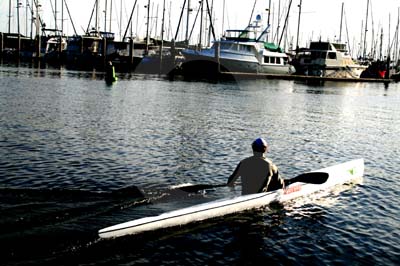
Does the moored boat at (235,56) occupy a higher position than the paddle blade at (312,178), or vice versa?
the moored boat at (235,56)

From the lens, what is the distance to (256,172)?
37.6 feet

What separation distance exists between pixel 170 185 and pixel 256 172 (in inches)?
122

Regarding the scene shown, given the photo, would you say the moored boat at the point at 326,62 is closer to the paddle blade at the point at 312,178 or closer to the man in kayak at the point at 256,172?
the paddle blade at the point at 312,178

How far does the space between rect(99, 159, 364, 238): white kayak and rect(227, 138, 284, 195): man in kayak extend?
10.3 inches

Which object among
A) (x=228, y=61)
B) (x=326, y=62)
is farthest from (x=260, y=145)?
(x=326, y=62)

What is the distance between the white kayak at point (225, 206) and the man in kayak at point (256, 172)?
0.86ft

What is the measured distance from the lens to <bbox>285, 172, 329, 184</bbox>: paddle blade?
44.2ft

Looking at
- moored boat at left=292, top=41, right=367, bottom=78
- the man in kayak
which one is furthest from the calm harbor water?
Result: moored boat at left=292, top=41, right=367, bottom=78

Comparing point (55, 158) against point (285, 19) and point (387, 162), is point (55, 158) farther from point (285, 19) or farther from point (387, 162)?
point (285, 19)

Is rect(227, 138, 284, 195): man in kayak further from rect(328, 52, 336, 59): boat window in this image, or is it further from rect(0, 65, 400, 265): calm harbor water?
rect(328, 52, 336, 59): boat window

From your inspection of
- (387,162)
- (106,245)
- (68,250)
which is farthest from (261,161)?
(387,162)

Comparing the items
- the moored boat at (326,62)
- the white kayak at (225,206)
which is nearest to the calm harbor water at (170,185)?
the white kayak at (225,206)

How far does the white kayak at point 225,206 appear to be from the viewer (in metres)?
9.00

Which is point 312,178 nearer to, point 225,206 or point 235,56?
point 225,206
